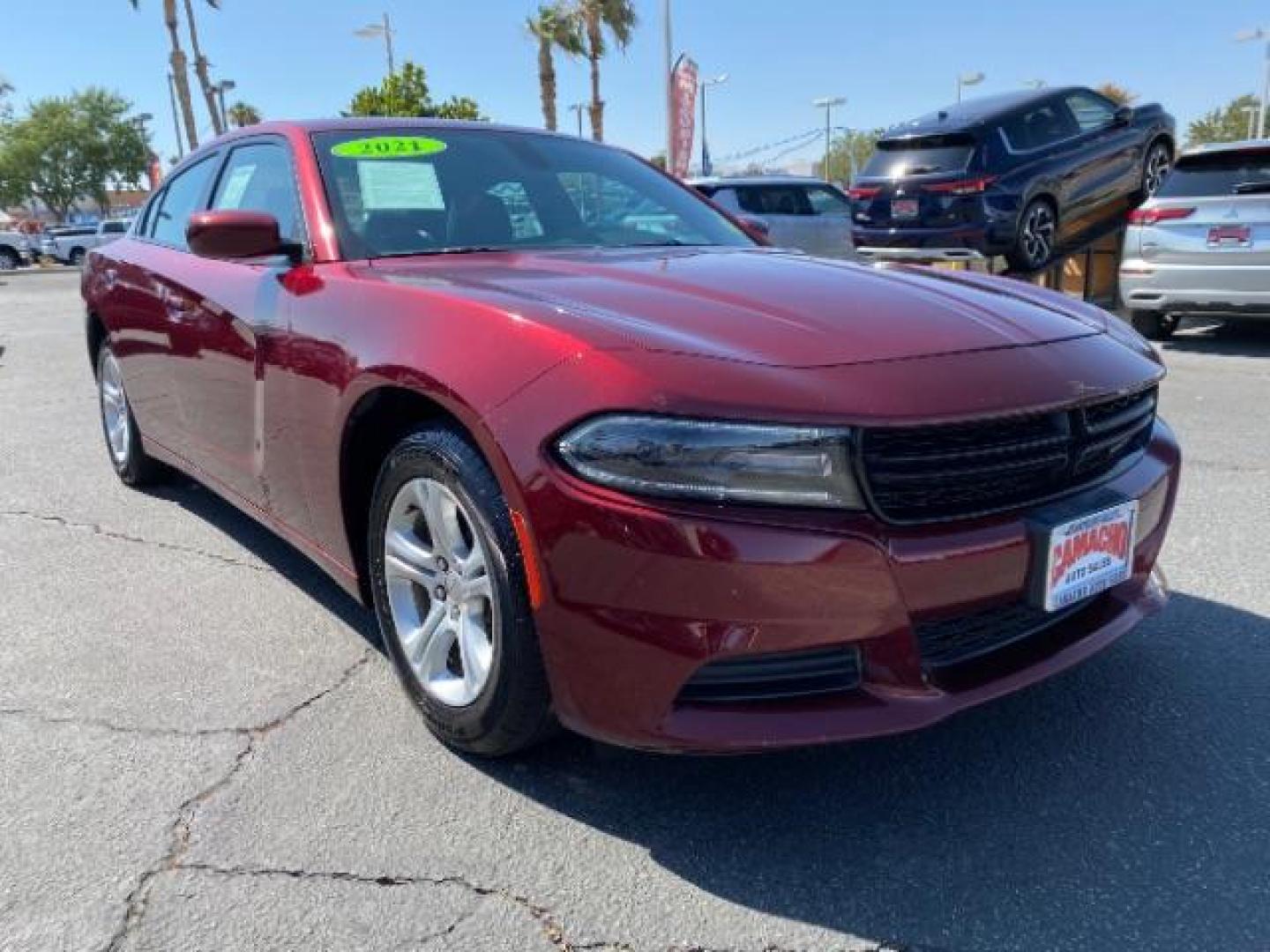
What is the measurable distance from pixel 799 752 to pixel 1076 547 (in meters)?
0.81

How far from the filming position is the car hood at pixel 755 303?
83.3 inches

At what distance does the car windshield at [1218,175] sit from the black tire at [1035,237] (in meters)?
1.21

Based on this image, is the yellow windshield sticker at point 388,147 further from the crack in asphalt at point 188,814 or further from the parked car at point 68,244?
the parked car at point 68,244

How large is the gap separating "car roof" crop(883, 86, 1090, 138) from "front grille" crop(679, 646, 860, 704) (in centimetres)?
867

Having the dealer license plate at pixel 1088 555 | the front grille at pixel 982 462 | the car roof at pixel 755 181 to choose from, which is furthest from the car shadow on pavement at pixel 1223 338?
the front grille at pixel 982 462

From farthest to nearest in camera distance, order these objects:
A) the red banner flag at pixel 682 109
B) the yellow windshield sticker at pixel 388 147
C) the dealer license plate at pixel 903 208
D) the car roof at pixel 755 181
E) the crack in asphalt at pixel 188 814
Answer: the red banner flag at pixel 682 109, the car roof at pixel 755 181, the dealer license plate at pixel 903 208, the yellow windshield sticker at pixel 388 147, the crack in asphalt at pixel 188 814

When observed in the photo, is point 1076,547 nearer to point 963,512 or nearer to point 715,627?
point 963,512

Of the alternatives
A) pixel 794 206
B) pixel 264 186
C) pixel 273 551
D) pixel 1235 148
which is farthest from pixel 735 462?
pixel 794 206

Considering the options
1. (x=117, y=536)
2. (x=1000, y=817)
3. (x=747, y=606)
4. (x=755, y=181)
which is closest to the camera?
(x=747, y=606)

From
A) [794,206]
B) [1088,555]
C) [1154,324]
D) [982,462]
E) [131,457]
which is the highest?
[794,206]

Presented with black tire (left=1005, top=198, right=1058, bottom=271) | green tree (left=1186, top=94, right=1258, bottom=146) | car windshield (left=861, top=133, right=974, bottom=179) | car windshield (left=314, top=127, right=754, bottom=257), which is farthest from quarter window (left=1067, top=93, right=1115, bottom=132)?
green tree (left=1186, top=94, right=1258, bottom=146)

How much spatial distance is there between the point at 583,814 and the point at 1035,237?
887cm

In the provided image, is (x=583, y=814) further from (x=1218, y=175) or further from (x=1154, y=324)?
(x=1154, y=324)

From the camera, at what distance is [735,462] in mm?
1924
